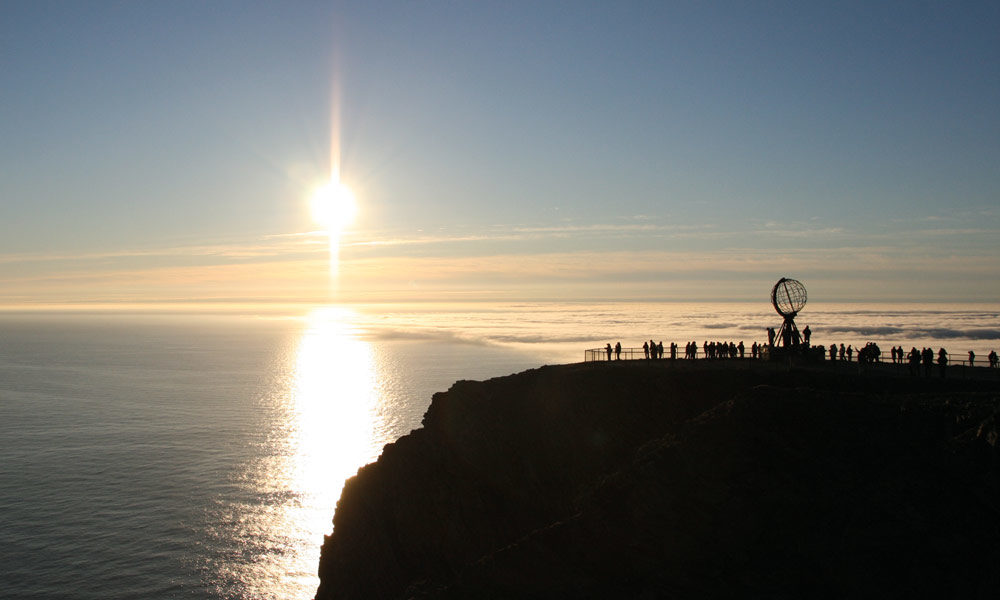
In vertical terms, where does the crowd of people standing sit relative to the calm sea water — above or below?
above

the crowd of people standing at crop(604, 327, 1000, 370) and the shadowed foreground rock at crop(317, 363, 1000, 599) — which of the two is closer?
the shadowed foreground rock at crop(317, 363, 1000, 599)

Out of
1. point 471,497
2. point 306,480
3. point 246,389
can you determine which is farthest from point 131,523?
point 246,389

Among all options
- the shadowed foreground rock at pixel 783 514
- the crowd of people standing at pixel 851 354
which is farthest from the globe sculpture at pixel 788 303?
the shadowed foreground rock at pixel 783 514

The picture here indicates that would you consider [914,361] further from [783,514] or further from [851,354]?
[783,514]

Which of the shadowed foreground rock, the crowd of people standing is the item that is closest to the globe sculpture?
the crowd of people standing

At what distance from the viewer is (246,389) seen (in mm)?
140500

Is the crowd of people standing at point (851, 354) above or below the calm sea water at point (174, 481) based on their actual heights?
above

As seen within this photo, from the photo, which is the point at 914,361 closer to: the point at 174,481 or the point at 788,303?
the point at 788,303

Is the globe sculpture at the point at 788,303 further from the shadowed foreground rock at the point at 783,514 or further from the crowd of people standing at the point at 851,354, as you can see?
the shadowed foreground rock at the point at 783,514

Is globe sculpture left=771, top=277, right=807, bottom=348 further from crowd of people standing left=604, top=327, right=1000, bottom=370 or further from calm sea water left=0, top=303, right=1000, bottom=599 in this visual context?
calm sea water left=0, top=303, right=1000, bottom=599

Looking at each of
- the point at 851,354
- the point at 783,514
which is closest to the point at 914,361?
the point at 851,354

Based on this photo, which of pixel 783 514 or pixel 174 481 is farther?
pixel 174 481

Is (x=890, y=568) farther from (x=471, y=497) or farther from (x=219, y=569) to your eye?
(x=219, y=569)

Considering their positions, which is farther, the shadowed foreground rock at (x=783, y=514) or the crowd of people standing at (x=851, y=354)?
the crowd of people standing at (x=851, y=354)
